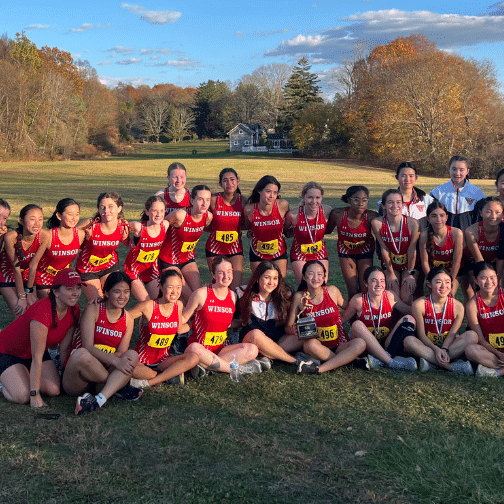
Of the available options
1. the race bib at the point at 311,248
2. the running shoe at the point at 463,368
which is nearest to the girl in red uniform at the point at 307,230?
the race bib at the point at 311,248

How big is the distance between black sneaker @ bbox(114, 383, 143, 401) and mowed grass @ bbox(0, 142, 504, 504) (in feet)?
0.19

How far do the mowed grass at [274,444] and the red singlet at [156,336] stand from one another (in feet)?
1.00

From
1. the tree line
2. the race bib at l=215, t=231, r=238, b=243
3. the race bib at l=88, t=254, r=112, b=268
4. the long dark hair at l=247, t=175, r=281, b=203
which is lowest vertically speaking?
the race bib at l=88, t=254, r=112, b=268

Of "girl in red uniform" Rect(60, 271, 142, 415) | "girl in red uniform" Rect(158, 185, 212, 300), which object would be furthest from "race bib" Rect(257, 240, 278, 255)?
"girl in red uniform" Rect(60, 271, 142, 415)

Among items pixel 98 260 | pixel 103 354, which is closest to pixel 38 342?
pixel 103 354

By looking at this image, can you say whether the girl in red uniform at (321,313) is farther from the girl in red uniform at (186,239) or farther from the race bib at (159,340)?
the girl in red uniform at (186,239)

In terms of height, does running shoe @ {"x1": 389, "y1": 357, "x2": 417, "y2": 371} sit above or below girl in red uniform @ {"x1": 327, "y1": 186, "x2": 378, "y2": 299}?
below

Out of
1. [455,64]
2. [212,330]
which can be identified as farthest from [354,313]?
[455,64]

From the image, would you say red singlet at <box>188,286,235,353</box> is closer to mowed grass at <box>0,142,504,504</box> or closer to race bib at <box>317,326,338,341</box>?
mowed grass at <box>0,142,504,504</box>

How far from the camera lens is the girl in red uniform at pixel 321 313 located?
4.57 m

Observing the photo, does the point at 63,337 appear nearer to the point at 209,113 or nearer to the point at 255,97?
the point at 255,97

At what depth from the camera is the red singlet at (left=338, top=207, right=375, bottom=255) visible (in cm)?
561

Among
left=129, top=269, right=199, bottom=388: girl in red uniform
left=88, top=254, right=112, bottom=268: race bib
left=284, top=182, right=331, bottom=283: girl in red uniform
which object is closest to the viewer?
left=129, top=269, right=199, bottom=388: girl in red uniform

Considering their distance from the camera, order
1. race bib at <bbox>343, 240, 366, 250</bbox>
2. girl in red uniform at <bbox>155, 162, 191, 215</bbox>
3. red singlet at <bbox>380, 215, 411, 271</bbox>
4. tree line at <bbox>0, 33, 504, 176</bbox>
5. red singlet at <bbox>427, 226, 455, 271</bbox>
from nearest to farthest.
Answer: red singlet at <bbox>427, 226, 455, 271</bbox> → red singlet at <bbox>380, 215, 411, 271</bbox> → race bib at <bbox>343, 240, 366, 250</bbox> → girl in red uniform at <bbox>155, 162, 191, 215</bbox> → tree line at <bbox>0, 33, 504, 176</bbox>
